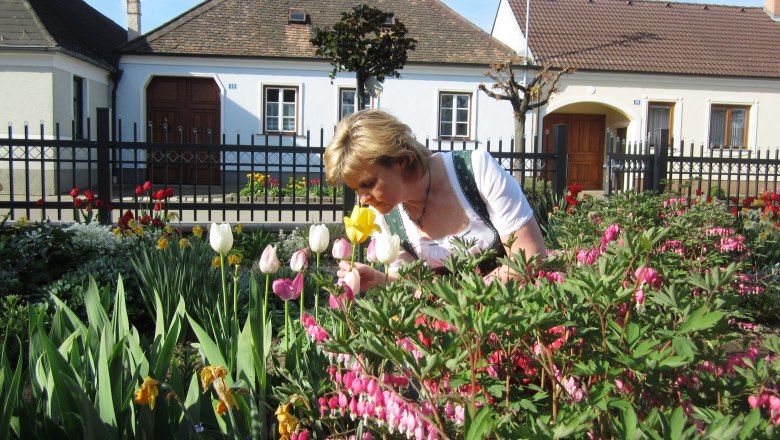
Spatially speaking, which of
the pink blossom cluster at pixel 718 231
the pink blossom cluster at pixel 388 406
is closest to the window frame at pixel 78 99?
the pink blossom cluster at pixel 718 231

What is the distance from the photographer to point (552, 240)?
6.07 m

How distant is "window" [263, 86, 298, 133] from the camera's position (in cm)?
2045

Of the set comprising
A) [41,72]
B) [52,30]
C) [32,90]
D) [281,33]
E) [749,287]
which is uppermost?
[281,33]

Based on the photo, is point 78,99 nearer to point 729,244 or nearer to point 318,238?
point 729,244

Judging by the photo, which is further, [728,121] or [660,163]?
[728,121]

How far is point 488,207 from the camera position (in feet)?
8.17

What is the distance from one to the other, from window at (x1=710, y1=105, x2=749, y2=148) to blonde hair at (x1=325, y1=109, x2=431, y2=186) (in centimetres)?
2229

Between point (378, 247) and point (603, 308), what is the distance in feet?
2.21

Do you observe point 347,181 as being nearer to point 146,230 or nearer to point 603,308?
point 603,308

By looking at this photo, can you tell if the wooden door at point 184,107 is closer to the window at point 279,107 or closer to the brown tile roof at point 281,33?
the brown tile roof at point 281,33

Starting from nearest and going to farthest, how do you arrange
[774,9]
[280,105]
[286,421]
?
[286,421], [280,105], [774,9]

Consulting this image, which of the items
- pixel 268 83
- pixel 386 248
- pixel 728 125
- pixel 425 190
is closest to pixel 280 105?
pixel 268 83

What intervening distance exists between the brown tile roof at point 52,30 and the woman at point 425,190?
52.9 feet

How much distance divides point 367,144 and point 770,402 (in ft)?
4.72
